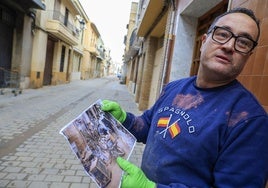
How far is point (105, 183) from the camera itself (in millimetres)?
1447

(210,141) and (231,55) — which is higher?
(231,55)

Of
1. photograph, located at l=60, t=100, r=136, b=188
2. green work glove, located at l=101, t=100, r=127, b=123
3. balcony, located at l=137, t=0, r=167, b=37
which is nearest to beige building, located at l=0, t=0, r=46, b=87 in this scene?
balcony, located at l=137, t=0, r=167, b=37

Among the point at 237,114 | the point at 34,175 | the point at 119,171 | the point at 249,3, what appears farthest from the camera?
the point at 34,175

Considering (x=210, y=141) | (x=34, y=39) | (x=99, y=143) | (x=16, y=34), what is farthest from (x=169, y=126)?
(x=34, y=39)

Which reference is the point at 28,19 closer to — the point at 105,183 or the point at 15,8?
the point at 15,8

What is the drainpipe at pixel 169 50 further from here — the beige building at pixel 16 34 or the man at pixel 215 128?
the beige building at pixel 16 34

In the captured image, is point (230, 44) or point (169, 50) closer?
point (230, 44)

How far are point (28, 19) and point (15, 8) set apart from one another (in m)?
1.20

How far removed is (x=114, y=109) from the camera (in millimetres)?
1974

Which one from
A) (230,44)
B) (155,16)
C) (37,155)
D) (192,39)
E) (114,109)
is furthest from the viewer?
(155,16)

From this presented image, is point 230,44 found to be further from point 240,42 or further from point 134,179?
point 134,179

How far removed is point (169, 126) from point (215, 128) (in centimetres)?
30

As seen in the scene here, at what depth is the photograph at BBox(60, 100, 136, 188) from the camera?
146 cm

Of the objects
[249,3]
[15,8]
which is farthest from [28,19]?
[249,3]
